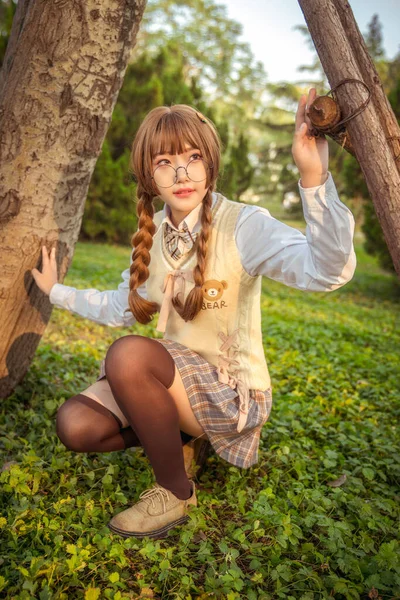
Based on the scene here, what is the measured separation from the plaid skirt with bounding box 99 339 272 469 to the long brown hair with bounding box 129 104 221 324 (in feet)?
0.58

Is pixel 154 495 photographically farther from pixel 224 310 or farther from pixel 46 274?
pixel 46 274

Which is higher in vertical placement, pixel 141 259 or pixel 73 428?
pixel 141 259

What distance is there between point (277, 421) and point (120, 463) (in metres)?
0.88

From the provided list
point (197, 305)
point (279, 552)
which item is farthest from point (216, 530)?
point (197, 305)

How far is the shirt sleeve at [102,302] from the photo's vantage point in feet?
7.48

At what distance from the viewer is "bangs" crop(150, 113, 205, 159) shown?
193cm

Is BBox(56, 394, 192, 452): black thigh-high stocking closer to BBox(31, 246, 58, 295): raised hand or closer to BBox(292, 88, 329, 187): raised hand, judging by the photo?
BBox(31, 246, 58, 295): raised hand

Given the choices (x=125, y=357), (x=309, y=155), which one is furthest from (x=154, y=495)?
(x=309, y=155)

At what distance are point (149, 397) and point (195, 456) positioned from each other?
22.3 inches

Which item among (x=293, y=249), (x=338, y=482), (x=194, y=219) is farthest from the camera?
(x=338, y=482)

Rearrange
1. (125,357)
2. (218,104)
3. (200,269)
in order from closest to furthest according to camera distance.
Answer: (125,357) → (200,269) → (218,104)

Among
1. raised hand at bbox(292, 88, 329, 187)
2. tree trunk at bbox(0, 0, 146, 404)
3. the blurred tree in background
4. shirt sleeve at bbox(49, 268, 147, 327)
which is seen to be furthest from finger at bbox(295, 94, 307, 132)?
the blurred tree in background

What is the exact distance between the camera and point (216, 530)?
1.87 metres

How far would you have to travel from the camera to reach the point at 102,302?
7.63 feet
